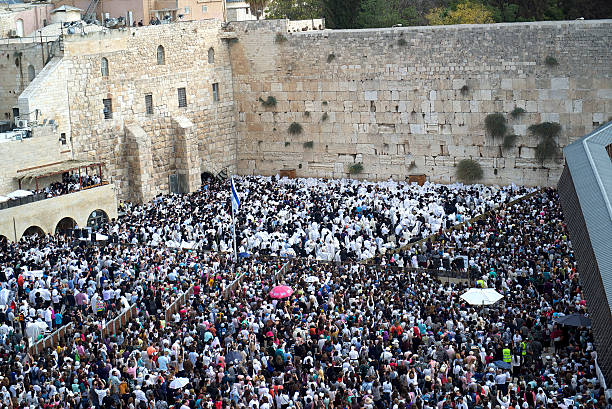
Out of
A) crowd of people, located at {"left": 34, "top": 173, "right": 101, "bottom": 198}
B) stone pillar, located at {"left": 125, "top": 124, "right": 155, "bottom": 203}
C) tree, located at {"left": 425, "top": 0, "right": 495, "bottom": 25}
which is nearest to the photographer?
crowd of people, located at {"left": 34, "top": 173, "right": 101, "bottom": 198}

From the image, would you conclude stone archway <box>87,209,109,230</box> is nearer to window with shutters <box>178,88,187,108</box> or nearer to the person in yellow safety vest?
window with shutters <box>178,88,187,108</box>

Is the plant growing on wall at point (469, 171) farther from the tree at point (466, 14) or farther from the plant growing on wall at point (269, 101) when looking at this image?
the tree at point (466, 14)

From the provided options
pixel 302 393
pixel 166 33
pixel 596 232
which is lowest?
pixel 302 393

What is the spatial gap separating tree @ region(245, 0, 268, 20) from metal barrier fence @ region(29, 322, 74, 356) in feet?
110

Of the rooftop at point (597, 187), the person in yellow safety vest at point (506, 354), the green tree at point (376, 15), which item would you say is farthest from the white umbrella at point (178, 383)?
the green tree at point (376, 15)

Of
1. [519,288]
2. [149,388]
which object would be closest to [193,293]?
[149,388]

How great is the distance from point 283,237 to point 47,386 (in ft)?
45.0

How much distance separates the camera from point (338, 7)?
50281mm

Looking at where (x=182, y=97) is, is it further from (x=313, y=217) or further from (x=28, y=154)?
(x=313, y=217)

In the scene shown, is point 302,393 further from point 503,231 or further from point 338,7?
point 338,7

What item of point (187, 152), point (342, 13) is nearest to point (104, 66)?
point (187, 152)

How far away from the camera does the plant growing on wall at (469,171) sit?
136 feet

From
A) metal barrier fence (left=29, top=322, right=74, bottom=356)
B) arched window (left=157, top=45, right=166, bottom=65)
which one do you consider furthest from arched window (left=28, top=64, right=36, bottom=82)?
metal barrier fence (left=29, top=322, right=74, bottom=356)

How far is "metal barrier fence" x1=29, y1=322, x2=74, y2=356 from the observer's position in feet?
82.4
